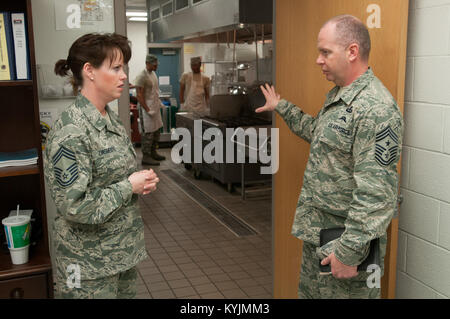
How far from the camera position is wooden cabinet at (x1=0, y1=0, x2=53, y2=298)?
2.14 meters

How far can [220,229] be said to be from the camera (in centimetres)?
480

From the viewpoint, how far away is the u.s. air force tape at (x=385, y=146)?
68.2 inches

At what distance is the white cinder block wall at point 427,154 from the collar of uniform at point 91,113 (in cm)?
130

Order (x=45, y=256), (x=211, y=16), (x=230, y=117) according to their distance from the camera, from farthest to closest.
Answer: (x=230, y=117)
(x=211, y=16)
(x=45, y=256)

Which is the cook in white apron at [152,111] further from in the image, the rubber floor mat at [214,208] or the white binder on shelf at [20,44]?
the white binder on shelf at [20,44]

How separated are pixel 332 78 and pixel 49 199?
67.2 inches

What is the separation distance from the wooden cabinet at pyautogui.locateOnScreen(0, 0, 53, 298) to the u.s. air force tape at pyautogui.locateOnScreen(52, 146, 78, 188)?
436 millimetres

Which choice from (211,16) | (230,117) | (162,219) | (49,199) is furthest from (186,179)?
(49,199)

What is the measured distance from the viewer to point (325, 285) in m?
2.07

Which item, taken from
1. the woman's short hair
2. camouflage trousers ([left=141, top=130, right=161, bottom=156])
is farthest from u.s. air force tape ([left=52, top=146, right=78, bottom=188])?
camouflage trousers ([left=141, top=130, right=161, bottom=156])

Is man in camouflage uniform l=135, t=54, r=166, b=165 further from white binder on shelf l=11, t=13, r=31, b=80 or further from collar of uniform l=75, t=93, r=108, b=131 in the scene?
collar of uniform l=75, t=93, r=108, b=131

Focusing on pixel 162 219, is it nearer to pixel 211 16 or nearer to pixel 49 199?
pixel 211 16

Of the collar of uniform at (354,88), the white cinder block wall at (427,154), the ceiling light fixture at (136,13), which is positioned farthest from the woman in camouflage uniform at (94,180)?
the ceiling light fixture at (136,13)

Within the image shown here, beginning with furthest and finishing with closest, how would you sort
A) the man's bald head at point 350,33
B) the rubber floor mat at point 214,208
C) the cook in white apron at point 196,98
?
the cook in white apron at point 196,98
the rubber floor mat at point 214,208
the man's bald head at point 350,33
